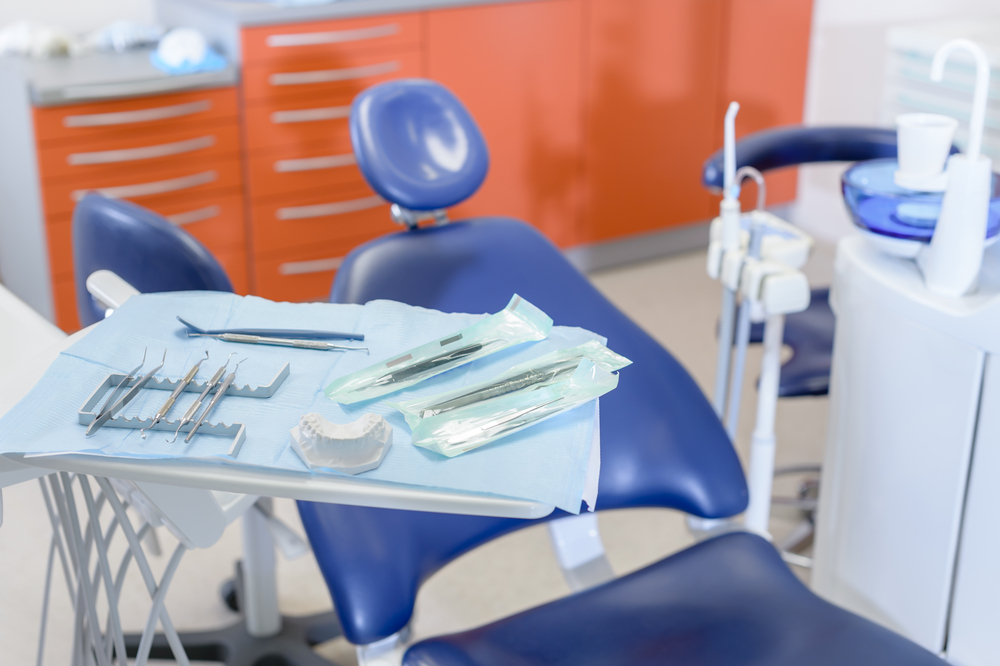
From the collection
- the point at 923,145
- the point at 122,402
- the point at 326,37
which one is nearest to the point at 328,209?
the point at 326,37

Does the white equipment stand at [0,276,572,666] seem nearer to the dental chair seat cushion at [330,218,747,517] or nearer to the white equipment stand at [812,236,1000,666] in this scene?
the dental chair seat cushion at [330,218,747,517]

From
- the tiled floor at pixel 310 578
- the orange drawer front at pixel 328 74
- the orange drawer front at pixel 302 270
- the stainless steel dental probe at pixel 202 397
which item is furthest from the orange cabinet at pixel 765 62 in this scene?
the stainless steel dental probe at pixel 202 397

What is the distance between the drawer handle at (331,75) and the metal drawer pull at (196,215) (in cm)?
36

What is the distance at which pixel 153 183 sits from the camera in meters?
2.50

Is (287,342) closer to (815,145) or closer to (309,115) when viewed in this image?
(815,145)

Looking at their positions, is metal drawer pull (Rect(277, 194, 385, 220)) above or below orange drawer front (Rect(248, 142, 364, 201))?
below

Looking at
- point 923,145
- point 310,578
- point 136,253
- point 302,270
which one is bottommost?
point 310,578

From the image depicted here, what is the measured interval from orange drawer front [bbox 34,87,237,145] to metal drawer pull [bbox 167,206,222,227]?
0.71 ft

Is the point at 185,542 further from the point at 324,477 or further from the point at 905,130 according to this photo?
the point at 905,130

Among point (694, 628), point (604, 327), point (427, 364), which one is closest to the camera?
point (427, 364)

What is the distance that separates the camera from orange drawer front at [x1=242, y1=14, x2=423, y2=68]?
8.23ft

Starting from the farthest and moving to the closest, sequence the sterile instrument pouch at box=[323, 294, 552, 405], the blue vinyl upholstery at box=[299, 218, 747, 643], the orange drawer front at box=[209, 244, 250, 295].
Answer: the orange drawer front at box=[209, 244, 250, 295] < the blue vinyl upholstery at box=[299, 218, 747, 643] < the sterile instrument pouch at box=[323, 294, 552, 405]

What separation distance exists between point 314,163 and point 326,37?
1.09 ft

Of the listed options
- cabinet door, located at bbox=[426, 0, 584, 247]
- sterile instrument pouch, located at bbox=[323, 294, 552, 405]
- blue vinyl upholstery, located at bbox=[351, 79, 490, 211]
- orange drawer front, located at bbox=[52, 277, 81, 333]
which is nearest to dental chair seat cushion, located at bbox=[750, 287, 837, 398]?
blue vinyl upholstery, located at bbox=[351, 79, 490, 211]
